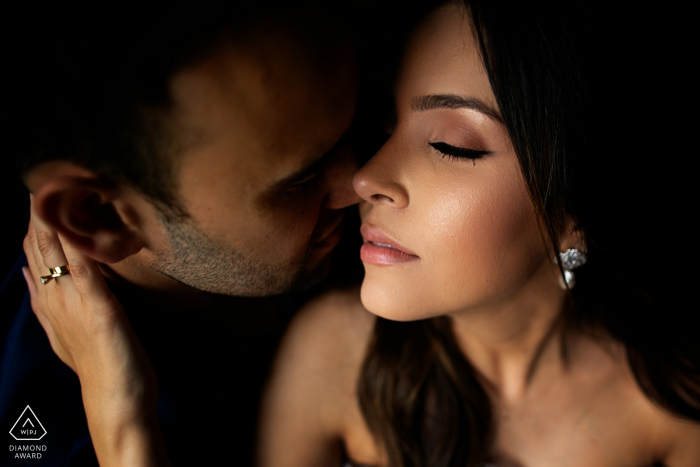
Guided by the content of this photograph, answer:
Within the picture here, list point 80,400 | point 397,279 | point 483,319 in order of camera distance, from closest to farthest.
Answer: point 397,279 < point 80,400 < point 483,319

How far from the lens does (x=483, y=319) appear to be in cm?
133

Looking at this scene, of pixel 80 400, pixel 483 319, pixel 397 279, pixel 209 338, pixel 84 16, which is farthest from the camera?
pixel 209 338

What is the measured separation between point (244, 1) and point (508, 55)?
0.49 m

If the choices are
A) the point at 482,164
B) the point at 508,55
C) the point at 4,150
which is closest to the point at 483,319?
the point at 482,164

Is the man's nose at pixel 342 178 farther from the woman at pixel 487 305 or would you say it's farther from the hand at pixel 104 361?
the hand at pixel 104 361

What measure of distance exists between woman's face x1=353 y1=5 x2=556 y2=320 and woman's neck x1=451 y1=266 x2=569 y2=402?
0.78 ft

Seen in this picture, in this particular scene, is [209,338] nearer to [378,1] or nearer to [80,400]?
[80,400]

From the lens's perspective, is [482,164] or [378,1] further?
[378,1]

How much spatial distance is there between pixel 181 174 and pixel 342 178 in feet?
1.15

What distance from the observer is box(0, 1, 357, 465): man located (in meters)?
0.84

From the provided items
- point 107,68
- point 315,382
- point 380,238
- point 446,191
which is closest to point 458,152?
point 446,191

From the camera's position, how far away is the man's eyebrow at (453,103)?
3.05ft

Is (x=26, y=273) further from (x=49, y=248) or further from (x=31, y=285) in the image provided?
(x=49, y=248)

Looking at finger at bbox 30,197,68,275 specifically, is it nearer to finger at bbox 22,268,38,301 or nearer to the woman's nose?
finger at bbox 22,268,38,301
